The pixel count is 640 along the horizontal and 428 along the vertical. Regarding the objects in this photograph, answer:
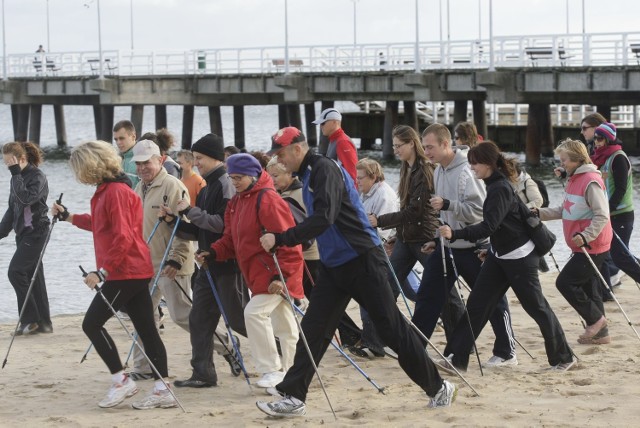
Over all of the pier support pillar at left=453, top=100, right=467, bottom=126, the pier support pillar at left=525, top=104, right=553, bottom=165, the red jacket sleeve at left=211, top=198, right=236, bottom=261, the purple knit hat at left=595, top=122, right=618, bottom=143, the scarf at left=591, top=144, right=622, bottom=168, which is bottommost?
the pier support pillar at left=525, top=104, right=553, bottom=165

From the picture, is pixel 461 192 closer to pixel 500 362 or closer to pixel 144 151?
pixel 500 362

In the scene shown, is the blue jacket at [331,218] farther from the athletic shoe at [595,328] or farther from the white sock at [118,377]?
the athletic shoe at [595,328]

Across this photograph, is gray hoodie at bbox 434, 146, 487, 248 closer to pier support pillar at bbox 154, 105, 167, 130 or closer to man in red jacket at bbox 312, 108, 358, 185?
man in red jacket at bbox 312, 108, 358, 185

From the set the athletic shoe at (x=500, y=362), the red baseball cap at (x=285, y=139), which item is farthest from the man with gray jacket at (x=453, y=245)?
the red baseball cap at (x=285, y=139)

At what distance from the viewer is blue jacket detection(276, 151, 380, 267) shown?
21.1ft

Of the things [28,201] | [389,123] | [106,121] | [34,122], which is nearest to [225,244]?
[28,201]

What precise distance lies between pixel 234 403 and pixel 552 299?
501cm

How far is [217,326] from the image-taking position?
8188 mm

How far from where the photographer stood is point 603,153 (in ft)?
33.2

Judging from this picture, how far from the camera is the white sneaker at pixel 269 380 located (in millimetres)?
7422

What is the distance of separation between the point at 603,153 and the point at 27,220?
4.76 meters

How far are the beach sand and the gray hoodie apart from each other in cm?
98

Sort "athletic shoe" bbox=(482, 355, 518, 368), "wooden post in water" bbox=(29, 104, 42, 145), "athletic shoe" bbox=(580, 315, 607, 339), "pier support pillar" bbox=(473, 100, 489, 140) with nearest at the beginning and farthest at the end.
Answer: "athletic shoe" bbox=(482, 355, 518, 368)
"athletic shoe" bbox=(580, 315, 607, 339)
"pier support pillar" bbox=(473, 100, 489, 140)
"wooden post in water" bbox=(29, 104, 42, 145)

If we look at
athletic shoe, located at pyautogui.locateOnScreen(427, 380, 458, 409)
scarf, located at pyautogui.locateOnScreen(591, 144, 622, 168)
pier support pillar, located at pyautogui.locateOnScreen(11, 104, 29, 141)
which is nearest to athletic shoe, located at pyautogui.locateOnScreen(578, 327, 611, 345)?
scarf, located at pyautogui.locateOnScreen(591, 144, 622, 168)
